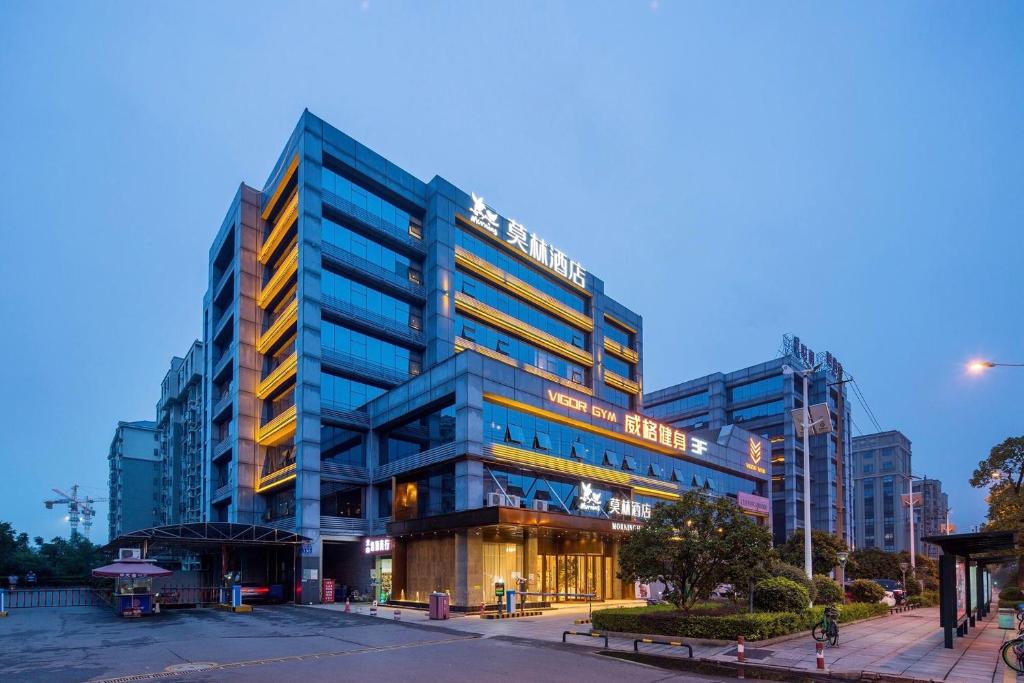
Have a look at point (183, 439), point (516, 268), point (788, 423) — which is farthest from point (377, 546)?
point (788, 423)

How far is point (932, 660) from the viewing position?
20.7m

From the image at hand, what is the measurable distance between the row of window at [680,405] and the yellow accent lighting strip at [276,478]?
7192 cm

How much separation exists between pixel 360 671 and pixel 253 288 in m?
51.8

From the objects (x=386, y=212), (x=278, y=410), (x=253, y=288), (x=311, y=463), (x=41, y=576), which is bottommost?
(x=41, y=576)

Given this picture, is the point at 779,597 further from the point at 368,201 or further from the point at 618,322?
the point at 618,322

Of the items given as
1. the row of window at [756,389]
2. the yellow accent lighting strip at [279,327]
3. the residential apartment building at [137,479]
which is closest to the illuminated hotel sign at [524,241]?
the yellow accent lighting strip at [279,327]

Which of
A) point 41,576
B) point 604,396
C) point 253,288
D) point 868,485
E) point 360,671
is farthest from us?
point 868,485

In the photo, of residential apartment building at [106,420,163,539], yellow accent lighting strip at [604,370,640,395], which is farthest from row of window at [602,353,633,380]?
residential apartment building at [106,420,163,539]

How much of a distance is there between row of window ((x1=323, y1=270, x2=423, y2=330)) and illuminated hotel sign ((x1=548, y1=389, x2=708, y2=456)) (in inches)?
656

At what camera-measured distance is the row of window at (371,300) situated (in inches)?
2189

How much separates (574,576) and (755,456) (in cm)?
4082

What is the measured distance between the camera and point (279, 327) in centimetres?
5834

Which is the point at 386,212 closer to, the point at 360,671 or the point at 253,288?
the point at 253,288

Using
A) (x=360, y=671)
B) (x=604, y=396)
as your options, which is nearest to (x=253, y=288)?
(x=604, y=396)
